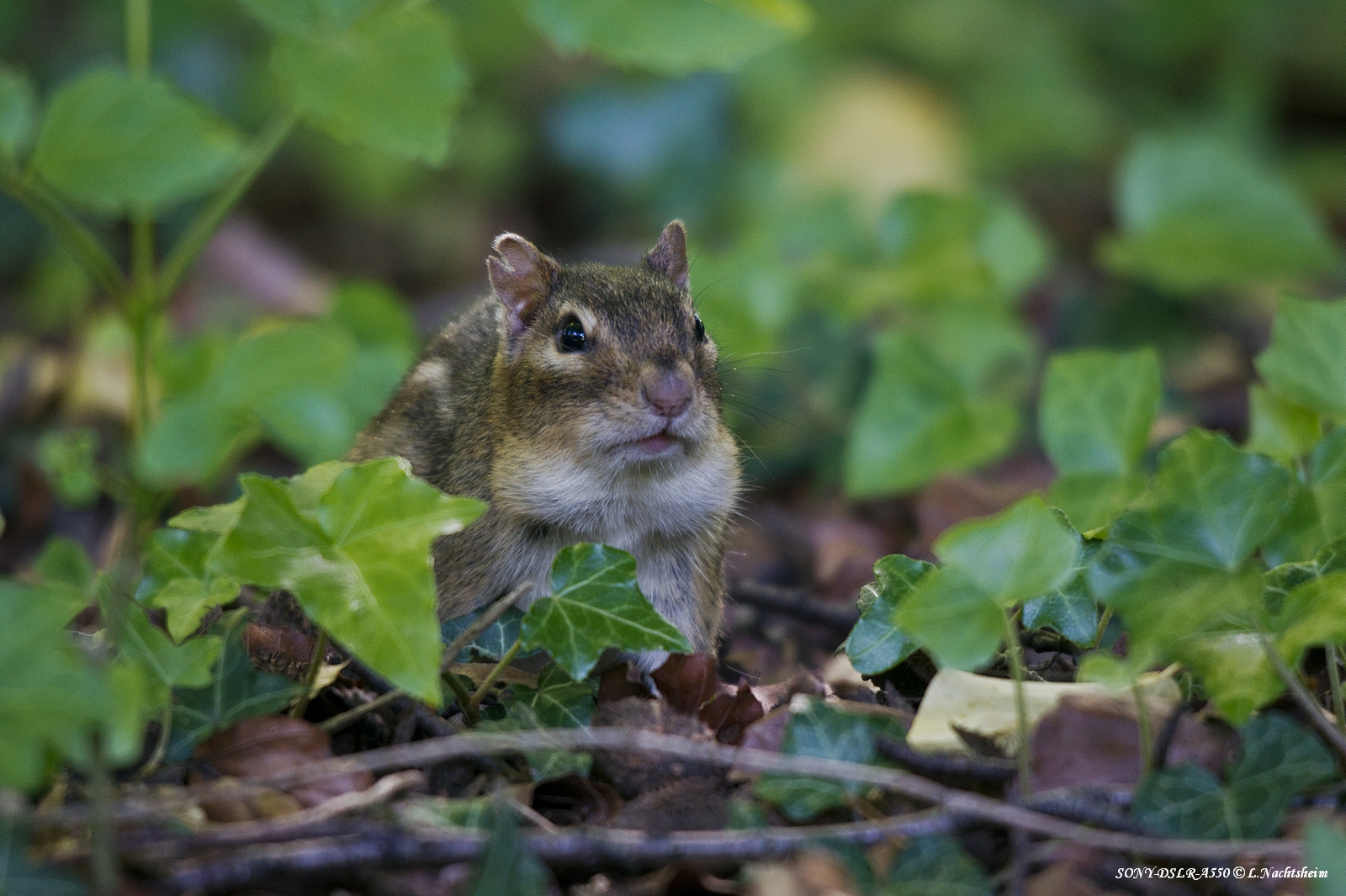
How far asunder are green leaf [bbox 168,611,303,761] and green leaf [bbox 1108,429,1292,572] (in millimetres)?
1505

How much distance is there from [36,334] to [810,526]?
4.56 meters

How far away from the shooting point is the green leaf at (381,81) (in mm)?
3014

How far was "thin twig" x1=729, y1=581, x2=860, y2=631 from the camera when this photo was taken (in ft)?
12.8

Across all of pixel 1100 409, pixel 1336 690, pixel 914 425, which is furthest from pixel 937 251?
pixel 1336 690

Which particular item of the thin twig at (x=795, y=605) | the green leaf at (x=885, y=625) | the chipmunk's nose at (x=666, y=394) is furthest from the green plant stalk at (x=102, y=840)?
the thin twig at (x=795, y=605)


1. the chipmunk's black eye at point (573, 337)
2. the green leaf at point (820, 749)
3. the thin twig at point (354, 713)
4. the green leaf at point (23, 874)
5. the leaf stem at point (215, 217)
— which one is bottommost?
the green leaf at point (820, 749)

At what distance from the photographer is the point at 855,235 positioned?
6.00 m

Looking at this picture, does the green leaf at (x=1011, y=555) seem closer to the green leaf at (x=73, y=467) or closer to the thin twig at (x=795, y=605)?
the thin twig at (x=795, y=605)

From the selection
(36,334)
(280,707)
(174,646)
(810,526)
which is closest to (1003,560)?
(280,707)

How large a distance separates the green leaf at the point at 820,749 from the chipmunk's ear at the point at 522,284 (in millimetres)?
1768

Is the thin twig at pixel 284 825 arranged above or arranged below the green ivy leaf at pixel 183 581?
below

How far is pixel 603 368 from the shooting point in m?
3.46

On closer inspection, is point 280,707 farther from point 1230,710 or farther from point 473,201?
point 473,201

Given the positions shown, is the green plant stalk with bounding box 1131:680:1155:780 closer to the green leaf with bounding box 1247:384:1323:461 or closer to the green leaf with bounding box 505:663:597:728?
the green leaf with bounding box 505:663:597:728
